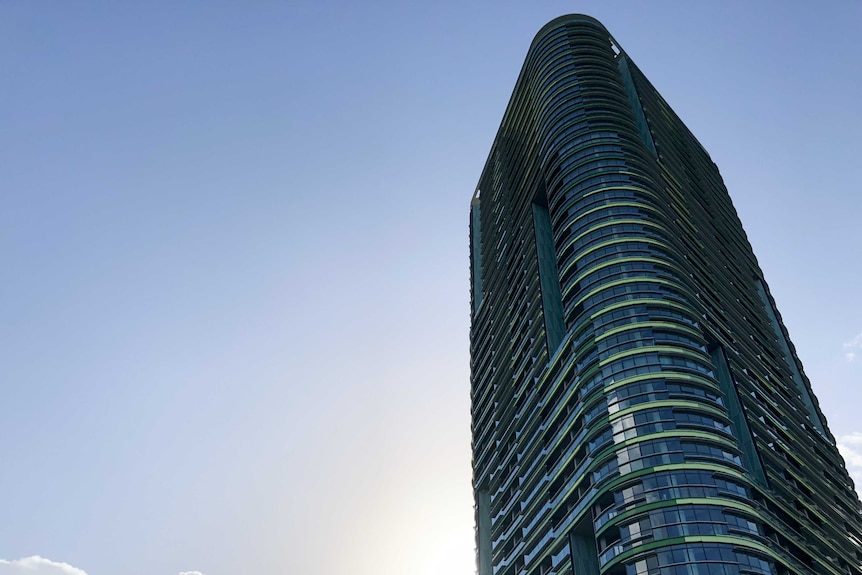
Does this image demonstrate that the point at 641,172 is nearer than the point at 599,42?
Yes

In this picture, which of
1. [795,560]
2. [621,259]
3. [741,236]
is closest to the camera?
[795,560]

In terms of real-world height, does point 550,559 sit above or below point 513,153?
below

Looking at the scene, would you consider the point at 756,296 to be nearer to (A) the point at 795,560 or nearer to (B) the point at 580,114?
(B) the point at 580,114

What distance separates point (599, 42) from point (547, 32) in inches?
482

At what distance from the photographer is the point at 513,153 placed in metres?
184

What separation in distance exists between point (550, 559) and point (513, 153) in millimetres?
103659

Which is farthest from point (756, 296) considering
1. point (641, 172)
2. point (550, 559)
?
point (550, 559)

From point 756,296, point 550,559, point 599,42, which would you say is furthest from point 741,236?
point 550,559

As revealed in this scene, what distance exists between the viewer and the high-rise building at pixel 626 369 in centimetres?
Result: 9156

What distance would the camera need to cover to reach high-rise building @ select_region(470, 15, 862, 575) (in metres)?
91.6

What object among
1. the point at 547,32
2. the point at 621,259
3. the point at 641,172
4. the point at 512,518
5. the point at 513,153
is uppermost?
the point at 547,32

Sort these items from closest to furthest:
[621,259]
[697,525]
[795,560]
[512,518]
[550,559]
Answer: [697,525] < [795,560] < [550,559] < [621,259] < [512,518]

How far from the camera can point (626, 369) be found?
104 meters

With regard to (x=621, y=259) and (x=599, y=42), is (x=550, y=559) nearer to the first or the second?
(x=621, y=259)
